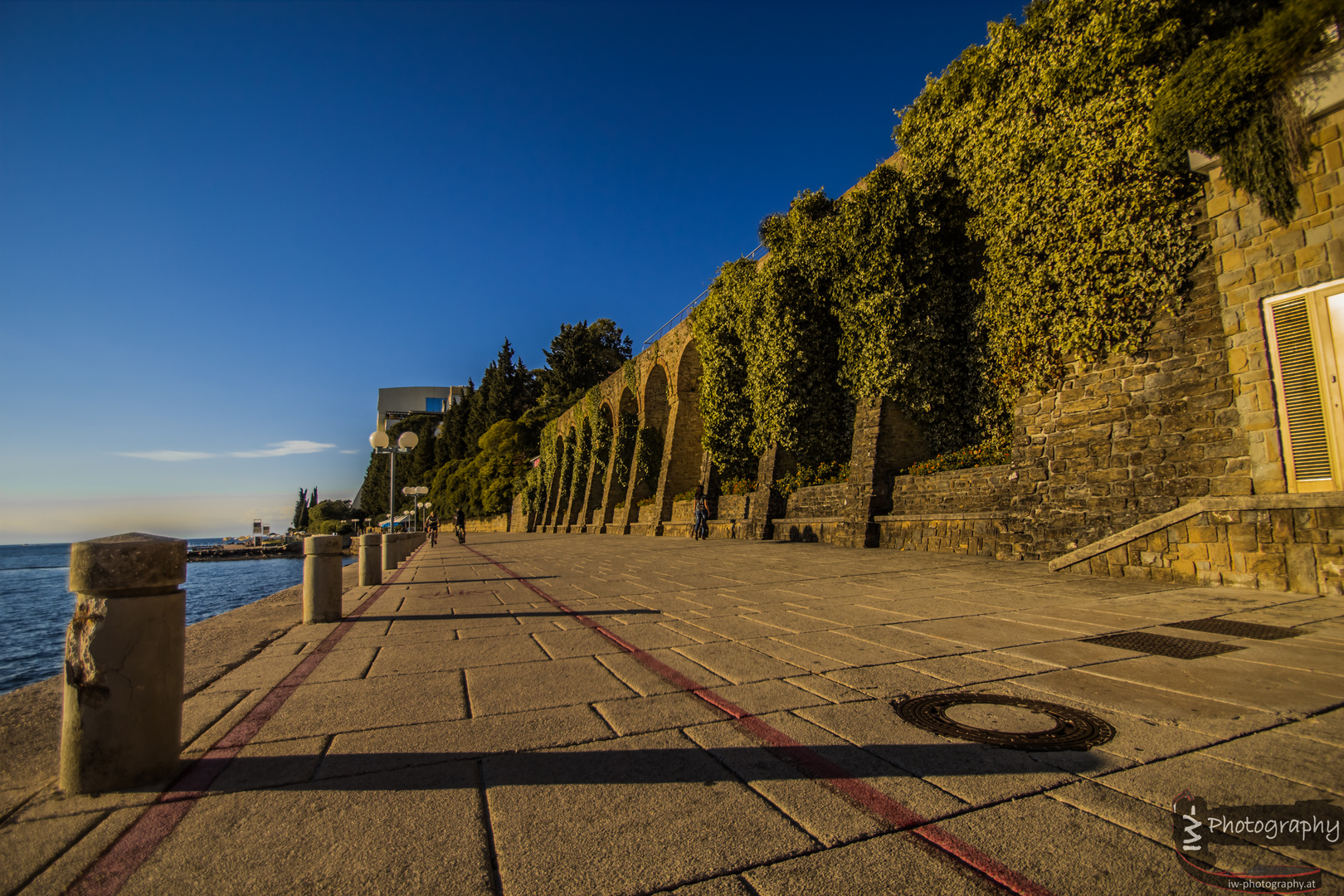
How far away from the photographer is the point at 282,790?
2.24 metres

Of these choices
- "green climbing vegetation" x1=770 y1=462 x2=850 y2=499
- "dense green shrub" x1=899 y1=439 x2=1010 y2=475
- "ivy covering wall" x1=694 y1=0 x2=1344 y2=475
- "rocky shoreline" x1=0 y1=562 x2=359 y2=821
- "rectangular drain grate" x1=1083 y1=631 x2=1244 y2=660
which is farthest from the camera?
"green climbing vegetation" x1=770 y1=462 x2=850 y2=499

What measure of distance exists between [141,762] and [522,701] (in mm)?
1533

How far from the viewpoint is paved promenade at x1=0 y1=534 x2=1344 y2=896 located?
1691 millimetres

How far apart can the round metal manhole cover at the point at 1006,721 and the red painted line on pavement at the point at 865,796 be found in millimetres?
661

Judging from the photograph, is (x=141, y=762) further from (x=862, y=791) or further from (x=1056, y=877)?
(x=1056, y=877)

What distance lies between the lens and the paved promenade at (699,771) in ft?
Result: 5.55

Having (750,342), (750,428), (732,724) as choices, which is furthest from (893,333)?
(732,724)

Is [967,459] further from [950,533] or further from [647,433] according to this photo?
[647,433]

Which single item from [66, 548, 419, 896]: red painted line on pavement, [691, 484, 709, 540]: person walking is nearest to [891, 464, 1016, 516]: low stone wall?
[691, 484, 709, 540]: person walking

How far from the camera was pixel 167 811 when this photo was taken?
6.88 ft

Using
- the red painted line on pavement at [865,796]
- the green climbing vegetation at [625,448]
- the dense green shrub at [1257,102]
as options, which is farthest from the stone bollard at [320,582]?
the green climbing vegetation at [625,448]

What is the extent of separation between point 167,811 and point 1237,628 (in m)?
6.59

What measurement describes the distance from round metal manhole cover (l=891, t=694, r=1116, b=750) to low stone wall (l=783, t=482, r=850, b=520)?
38.6 ft

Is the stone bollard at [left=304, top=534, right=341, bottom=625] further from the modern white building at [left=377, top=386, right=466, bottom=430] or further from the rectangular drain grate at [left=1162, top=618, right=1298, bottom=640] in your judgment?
the modern white building at [left=377, top=386, right=466, bottom=430]
